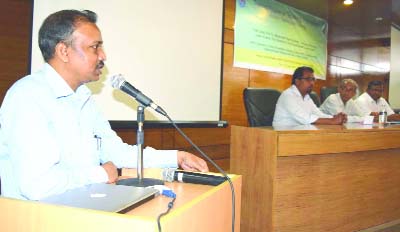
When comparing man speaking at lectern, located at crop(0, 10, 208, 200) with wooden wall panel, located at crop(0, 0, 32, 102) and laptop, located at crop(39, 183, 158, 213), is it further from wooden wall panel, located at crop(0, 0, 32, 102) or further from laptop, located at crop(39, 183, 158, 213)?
wooden wall panel, located at crop(0, 0, 32, 102)

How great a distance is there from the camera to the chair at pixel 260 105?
9.74 feet

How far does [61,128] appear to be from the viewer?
1.22m

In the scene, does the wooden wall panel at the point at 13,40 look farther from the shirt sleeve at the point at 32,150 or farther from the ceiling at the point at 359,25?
the ceiling at the point at 359,25

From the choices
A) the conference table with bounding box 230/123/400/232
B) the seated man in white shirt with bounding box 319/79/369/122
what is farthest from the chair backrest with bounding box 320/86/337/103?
the conference table with bounding box 230/123/400/232

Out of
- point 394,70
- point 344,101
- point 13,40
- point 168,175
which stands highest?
point 394,70

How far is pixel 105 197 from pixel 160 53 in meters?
2.28

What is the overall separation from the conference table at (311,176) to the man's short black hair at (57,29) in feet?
4.38

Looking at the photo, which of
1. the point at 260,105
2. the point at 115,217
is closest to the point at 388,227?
the point at 260,105

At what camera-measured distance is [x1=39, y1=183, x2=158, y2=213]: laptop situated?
84 centimetres

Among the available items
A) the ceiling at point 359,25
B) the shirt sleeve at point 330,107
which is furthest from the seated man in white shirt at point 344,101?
the ceiling at point 359,25

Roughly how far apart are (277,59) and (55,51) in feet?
12.1

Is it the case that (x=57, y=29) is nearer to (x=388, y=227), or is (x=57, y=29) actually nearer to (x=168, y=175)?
(x=168, y=175)

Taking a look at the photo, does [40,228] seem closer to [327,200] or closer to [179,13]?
[327,200]

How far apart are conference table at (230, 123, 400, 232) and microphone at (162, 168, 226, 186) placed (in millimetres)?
990
